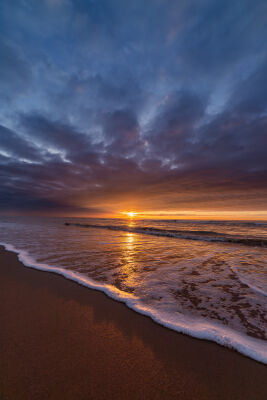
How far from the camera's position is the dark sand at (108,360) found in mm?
1481

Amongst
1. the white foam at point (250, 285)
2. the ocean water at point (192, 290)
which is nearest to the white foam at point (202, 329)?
the ocean water at point (192, 290)

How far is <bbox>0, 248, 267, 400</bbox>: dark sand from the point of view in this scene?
1.48m

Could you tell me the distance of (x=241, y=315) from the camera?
273cm

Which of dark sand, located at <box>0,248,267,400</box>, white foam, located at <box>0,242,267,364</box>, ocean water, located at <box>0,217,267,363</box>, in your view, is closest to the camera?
dark sand, located at <box>0,248,267,400</box>

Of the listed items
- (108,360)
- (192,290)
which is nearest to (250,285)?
(192,290)

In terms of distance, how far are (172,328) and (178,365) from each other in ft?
2.00

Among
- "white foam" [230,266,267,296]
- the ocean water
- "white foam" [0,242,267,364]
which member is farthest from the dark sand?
"white foam" [230,266,267,296]

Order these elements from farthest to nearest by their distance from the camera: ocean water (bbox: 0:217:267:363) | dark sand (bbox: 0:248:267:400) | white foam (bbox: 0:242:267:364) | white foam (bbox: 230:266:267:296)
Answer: white foam (bbox: 230:266:267:296) < ocean water (bbox: 0:217:267:363) < white foam (bbox: 0:242:267:364) < dark sand (bbox: 0:248:267:400)

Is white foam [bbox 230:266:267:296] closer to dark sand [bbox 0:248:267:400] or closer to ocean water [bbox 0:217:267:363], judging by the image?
ocean water [bbox 0:217:267:363]

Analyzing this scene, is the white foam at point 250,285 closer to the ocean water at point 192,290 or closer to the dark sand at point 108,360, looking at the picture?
the ocean water at point 192,290

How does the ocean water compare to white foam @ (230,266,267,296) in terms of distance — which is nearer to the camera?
the ocean water

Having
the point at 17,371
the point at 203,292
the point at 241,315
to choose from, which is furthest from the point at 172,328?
the point at 17,371

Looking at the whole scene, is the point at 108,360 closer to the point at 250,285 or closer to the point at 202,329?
the point at 202,329

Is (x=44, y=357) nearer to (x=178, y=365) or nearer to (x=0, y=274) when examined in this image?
(x=178, y=365)
